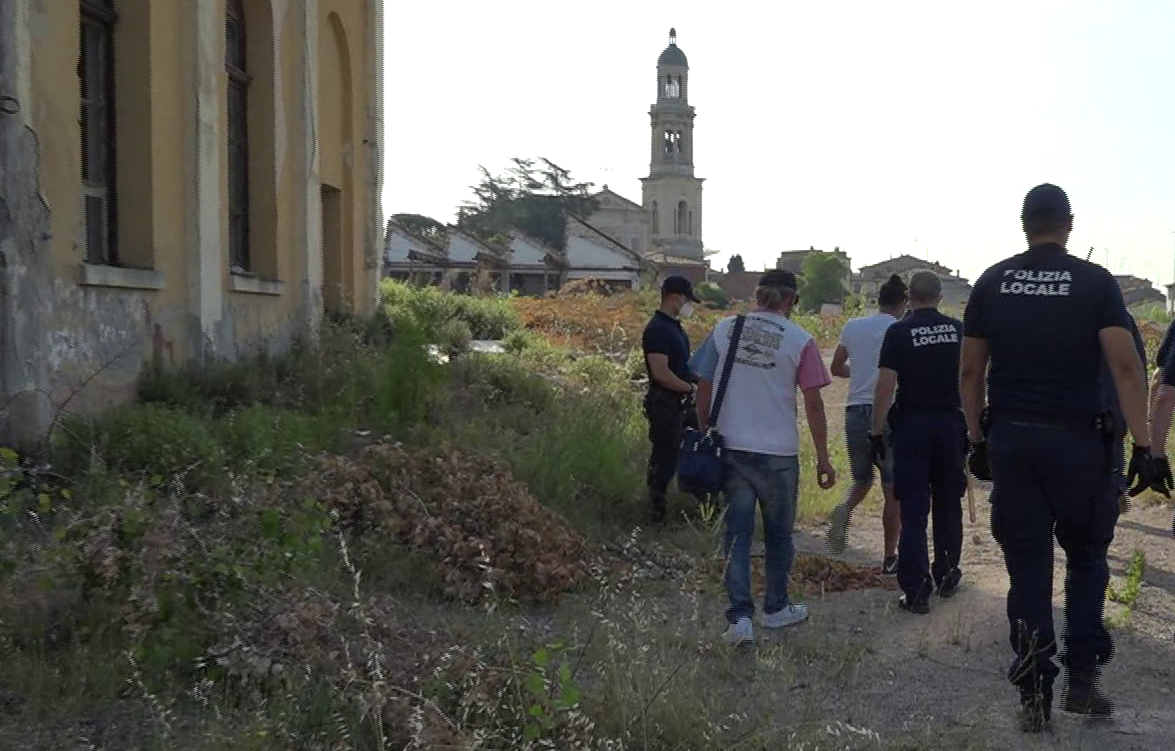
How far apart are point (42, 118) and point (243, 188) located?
4794 mm

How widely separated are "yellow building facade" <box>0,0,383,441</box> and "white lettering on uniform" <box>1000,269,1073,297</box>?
5.36 meters

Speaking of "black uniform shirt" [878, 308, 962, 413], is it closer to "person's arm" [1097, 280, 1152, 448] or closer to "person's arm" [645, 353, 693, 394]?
"person's arm" [645, 353, 693, 394]

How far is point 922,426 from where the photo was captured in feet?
22.7

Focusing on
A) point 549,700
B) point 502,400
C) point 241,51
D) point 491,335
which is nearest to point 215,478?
point 549,700

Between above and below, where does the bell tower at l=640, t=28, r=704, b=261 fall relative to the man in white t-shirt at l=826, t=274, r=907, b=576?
above

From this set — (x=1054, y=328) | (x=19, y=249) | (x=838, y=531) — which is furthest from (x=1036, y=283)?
(x=19, y=249)

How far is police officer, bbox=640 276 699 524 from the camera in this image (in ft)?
27.3

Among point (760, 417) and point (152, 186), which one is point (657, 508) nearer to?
point (760, 417)

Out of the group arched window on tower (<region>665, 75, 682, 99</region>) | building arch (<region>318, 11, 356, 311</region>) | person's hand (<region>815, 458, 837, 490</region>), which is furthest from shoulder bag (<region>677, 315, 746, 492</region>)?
arched window on tower (<region>665, 75, 682, 99</region>)

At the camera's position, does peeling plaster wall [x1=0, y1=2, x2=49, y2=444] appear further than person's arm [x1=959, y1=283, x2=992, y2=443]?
Yes

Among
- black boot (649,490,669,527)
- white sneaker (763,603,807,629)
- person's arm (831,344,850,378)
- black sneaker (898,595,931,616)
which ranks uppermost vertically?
person's arm (831,344,850,378)

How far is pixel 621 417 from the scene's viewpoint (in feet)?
39.9

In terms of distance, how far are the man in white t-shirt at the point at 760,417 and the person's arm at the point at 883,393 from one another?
916 millimetres

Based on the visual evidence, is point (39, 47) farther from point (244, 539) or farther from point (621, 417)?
point (621, 417)
